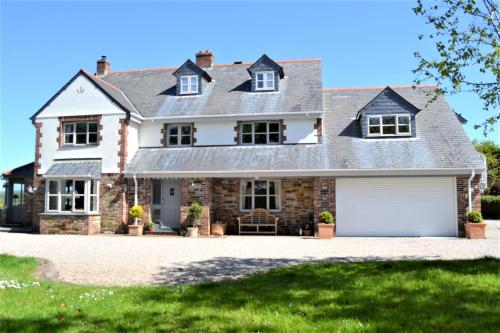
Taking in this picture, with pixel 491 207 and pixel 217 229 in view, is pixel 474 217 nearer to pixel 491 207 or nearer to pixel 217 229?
pixel 217 229

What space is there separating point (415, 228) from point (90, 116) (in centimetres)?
1608

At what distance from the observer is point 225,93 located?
2312 cm

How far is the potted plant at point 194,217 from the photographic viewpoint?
19.0 metres

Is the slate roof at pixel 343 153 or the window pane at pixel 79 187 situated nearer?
the slate roof at pixel 343 153

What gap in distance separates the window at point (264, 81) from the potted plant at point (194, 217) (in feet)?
24.6

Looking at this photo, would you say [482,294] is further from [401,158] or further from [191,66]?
[191,66]

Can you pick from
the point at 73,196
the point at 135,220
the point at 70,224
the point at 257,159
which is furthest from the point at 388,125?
the point at 70,224

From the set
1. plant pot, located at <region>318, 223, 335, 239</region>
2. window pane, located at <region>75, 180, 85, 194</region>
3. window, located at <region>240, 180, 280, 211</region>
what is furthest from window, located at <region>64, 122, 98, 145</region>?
plant pot, located at <region>318, 223, 335, 239</region>

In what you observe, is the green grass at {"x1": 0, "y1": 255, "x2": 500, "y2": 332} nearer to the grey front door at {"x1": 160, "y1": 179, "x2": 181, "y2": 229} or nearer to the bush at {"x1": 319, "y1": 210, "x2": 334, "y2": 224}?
the bush at {"x1": 319, "y1": 210, "x2": 334, "y2": 224}

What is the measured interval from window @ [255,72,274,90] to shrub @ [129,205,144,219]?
344 inches

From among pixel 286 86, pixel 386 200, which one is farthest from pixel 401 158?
pixel 286 86

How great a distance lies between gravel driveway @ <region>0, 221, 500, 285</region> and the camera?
975cm

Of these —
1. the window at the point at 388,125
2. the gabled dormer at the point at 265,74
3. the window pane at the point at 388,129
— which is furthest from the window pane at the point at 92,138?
the window pane at the point at 388,129

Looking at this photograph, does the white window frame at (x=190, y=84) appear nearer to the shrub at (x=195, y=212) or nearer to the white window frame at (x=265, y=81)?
the white window frame at (x=265, y=81)
